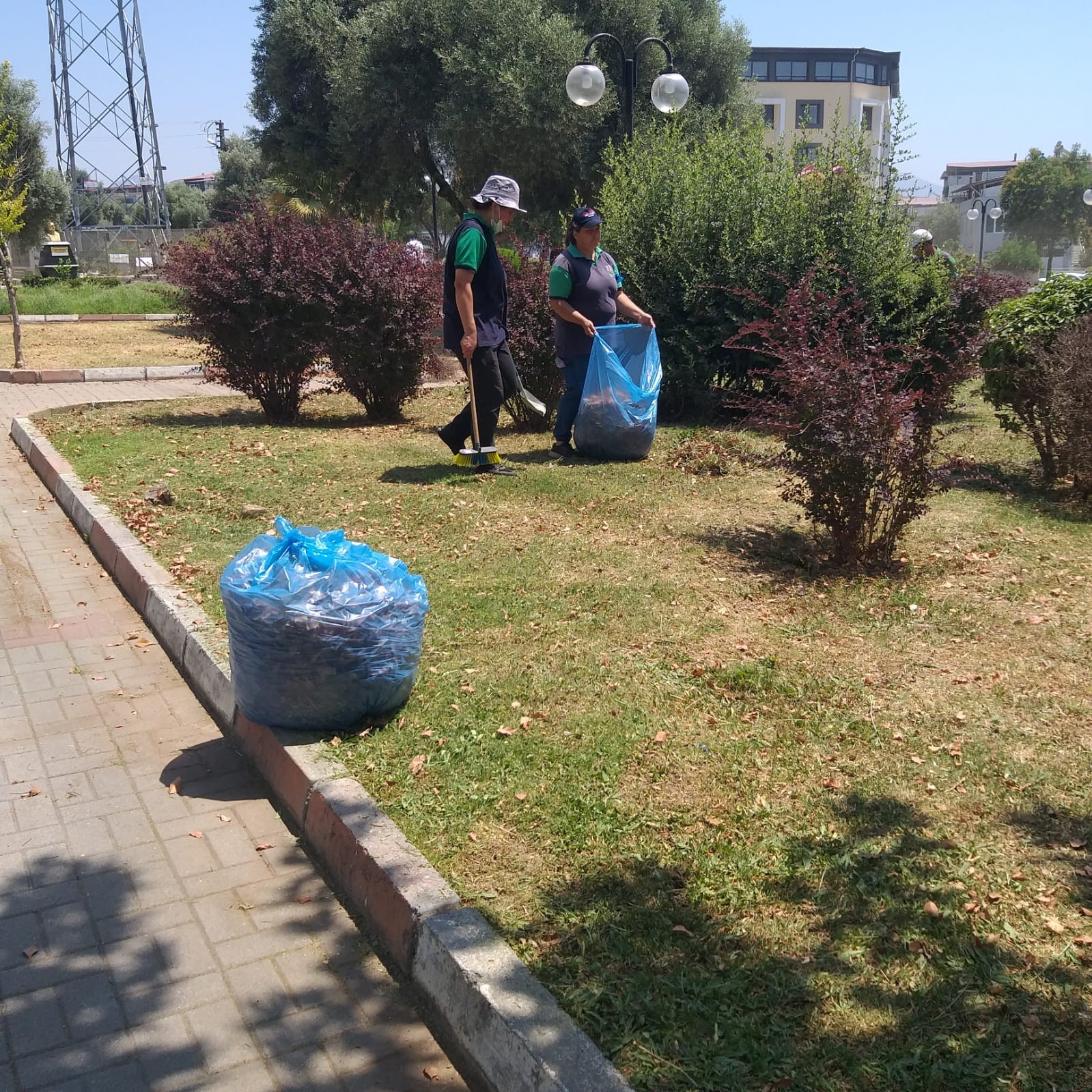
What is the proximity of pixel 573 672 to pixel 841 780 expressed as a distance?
1.32 meters

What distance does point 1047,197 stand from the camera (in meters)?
73.1

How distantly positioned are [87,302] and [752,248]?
22.5m

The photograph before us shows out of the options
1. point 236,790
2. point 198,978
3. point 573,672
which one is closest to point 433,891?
point 198,978

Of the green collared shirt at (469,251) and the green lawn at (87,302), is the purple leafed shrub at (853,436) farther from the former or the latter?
the green lawn at (87,302)

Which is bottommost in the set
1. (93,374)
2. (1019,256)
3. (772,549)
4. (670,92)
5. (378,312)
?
(772,549)

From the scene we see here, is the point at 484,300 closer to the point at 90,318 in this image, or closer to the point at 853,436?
the point at 853,436

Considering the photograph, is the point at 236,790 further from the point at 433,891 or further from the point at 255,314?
the point at 255,314

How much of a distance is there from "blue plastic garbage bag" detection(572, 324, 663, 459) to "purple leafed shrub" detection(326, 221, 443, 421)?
273 cm

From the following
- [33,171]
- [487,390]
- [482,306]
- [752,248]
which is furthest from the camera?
[33,171]

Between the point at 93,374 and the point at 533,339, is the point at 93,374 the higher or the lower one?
the lower one

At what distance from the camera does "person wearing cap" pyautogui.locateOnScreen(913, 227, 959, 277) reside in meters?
12.4

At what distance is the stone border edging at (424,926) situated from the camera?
8.30 feet

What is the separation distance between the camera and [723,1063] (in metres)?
2.52

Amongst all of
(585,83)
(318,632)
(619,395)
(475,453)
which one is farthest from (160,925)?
(585,83)
